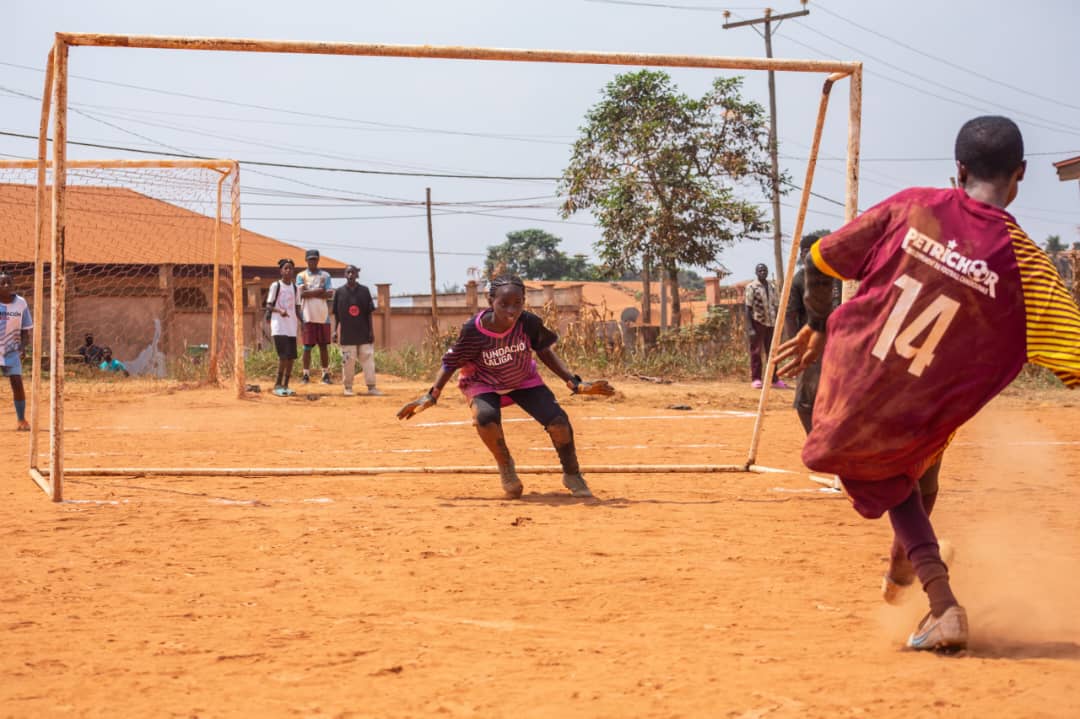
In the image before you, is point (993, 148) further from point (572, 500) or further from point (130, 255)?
point (130, 255)

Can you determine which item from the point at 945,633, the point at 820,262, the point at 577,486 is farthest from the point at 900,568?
the point at 577,486

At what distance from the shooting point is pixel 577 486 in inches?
283

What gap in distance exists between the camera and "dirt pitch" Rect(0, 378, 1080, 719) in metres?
3.11

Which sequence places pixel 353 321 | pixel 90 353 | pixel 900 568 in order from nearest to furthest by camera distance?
pixel 900 568 → pixel 353 321 → pixel 90 353

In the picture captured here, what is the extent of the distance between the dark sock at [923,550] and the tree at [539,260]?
69.7 meters

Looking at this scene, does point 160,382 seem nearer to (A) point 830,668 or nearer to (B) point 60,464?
(B) point 60,464

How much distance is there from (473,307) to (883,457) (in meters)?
28.5

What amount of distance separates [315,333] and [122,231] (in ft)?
15.5

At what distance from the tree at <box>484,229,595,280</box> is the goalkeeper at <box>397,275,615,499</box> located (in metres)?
66.0

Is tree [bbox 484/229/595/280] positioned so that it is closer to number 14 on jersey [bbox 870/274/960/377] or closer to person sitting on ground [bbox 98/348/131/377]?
person sitting on ground [bbox 98/348/131/377]

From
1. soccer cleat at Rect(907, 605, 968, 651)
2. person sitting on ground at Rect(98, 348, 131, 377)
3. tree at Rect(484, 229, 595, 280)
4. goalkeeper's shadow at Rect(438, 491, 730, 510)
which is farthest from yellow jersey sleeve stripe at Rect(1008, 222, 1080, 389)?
tree at Rect(484, 229, 595, 280)

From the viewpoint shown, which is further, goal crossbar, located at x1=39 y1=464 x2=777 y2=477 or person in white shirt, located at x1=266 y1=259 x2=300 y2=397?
person in white shirt, located at x1=266 y1=259 x2=300 y2=397

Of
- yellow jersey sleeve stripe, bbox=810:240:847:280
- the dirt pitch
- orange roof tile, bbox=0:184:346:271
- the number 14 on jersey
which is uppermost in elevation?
orange roof tile, bbox=0:184:346:271

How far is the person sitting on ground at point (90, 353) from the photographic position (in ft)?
71.4
